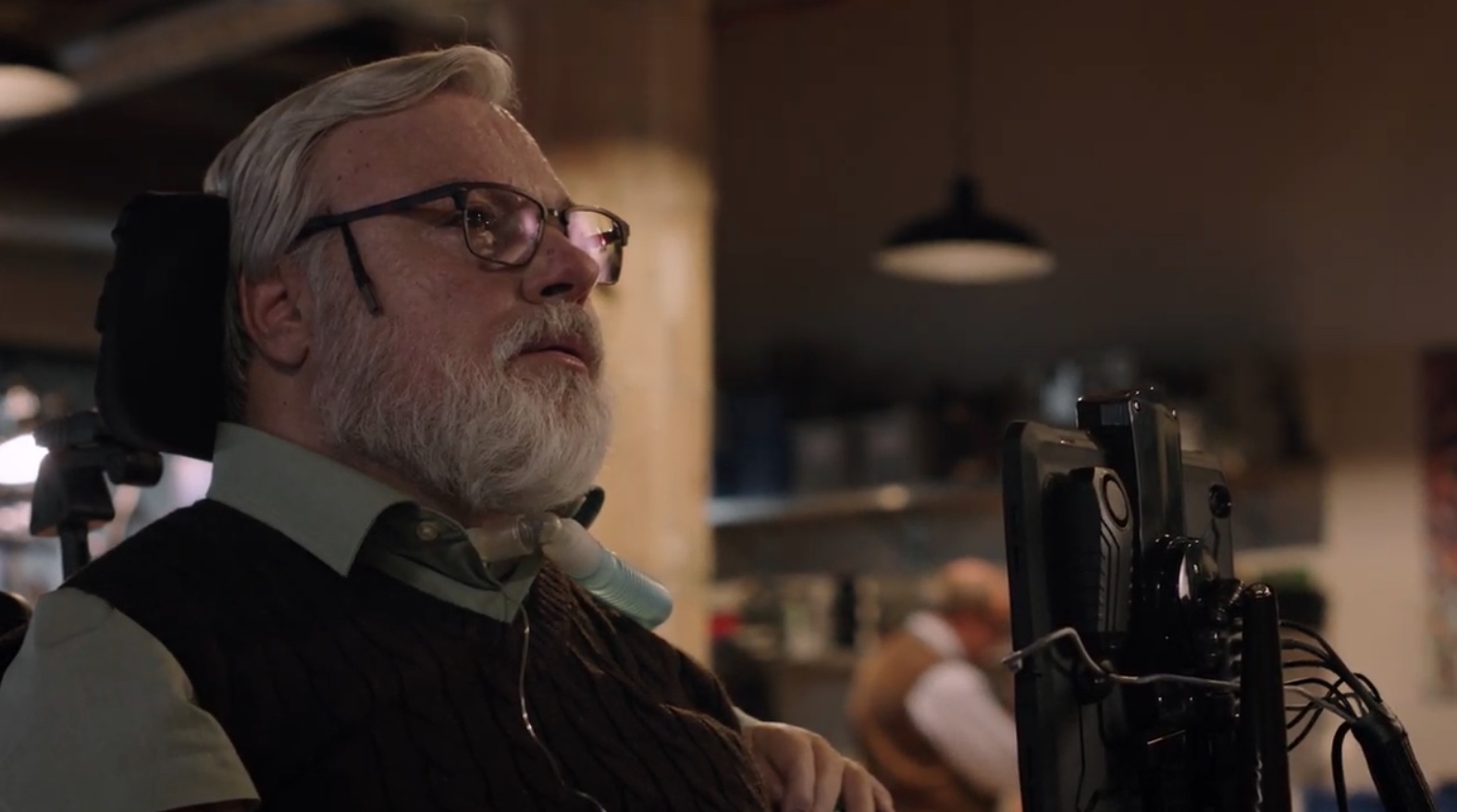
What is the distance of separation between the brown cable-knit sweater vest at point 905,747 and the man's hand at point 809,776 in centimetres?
296

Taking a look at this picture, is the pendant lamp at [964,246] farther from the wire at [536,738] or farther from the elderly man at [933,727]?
the wire at [536,738]

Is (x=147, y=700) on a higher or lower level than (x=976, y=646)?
higher

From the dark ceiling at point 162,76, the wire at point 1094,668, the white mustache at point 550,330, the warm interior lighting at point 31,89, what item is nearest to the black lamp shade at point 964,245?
the dark ceiling at point 162,76

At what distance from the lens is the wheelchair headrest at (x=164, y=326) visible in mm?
1469

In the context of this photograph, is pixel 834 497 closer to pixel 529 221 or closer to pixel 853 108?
pixel 853 108

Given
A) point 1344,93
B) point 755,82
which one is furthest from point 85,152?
point 1344,93

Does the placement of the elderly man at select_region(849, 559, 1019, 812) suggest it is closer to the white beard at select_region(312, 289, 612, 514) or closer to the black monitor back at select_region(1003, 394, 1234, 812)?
the white beard at select_region(312, 289, 612, 514)

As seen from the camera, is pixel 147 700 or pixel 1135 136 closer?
pixel 147 700

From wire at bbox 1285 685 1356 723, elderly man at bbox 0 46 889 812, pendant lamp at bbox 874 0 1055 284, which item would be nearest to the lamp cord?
pendant lamp at bbox 874 0 1055 284

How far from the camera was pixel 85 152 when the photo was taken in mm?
6871

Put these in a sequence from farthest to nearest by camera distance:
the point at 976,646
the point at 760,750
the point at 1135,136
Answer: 1. the point at 1135,136
2. the point at 976,646
3. the point at 760,750

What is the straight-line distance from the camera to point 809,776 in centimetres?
161

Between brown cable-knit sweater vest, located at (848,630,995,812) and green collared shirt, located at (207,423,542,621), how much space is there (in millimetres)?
3260

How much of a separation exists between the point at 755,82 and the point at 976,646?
2.27 metres
